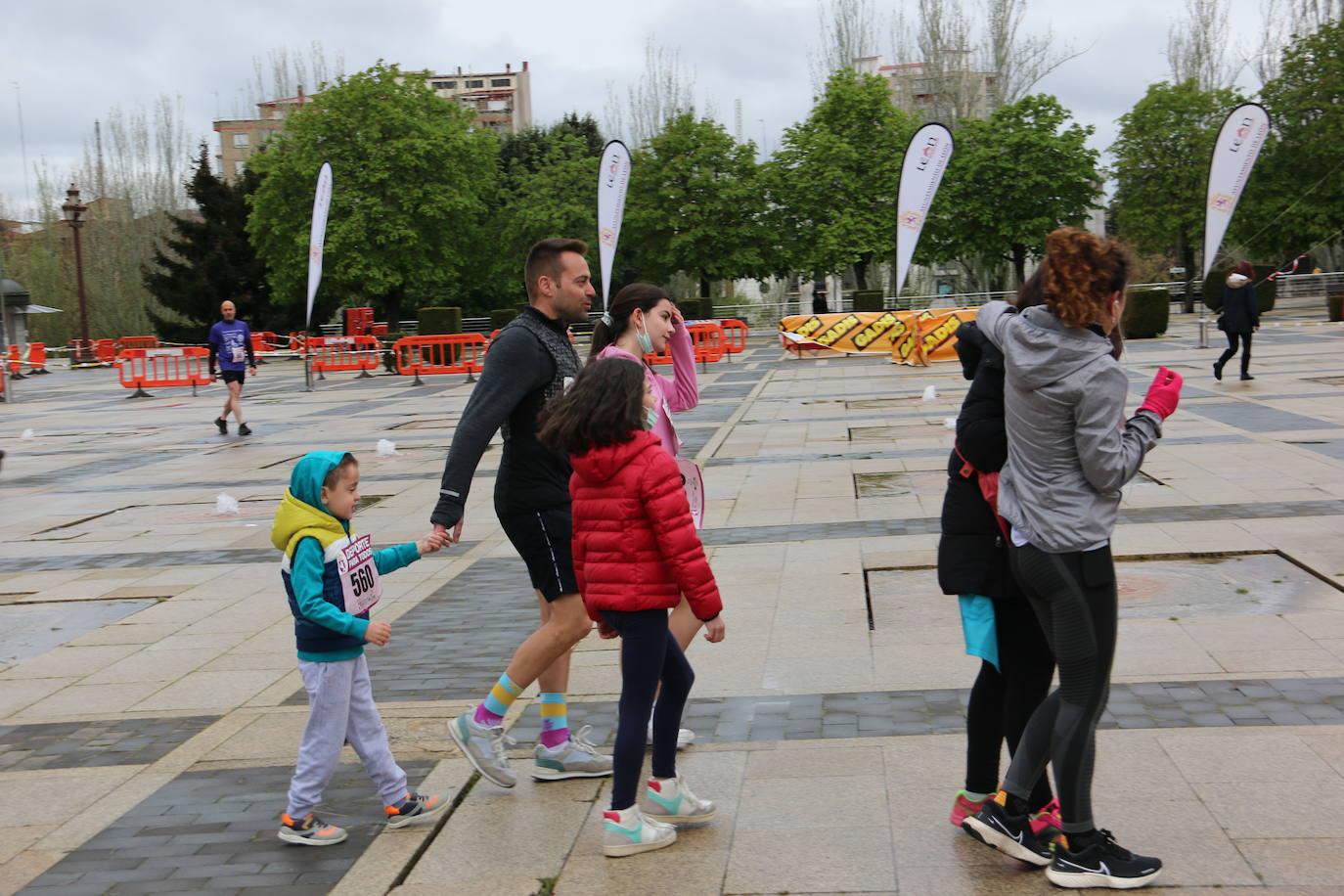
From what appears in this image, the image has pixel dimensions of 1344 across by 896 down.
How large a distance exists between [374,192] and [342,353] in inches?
573

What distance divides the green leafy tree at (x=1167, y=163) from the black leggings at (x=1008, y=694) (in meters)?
42.9

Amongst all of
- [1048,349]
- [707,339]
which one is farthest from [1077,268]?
[707,339]

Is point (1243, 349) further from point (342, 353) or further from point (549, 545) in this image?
point (342, 353)

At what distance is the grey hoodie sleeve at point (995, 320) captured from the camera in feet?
11.6

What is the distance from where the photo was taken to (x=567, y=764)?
4.66m

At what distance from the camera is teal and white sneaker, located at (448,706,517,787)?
4.48 meters

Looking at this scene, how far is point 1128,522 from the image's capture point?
8695 mm

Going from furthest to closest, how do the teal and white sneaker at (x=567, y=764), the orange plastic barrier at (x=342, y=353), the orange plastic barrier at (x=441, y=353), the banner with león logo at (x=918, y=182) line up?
the orange plastic barrier at (x=342, y=353)
the orange plastic barrier at (x=441, y=353)
the banner with león logo at (x=918, y=182)
the teal and white sneaker at (x=567, y=764)

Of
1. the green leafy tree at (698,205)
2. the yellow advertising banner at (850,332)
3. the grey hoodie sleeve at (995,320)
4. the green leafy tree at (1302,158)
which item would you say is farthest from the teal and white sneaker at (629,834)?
A: the green leafy tree at (698,205)

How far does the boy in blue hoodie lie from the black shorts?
383mm

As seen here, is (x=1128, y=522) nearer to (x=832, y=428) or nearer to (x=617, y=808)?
(x=617, y=808)

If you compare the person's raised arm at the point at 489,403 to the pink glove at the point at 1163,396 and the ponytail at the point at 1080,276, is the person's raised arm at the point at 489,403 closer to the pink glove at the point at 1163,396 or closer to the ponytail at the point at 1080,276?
the ponytail at the point at 1080,276

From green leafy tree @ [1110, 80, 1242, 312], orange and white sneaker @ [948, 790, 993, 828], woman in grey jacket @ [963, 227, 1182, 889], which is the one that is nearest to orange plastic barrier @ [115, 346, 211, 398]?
orange and white sneaker @ [948, 790, 993, 828]

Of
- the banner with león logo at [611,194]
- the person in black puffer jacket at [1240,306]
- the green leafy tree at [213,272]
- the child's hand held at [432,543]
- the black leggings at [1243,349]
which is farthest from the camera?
the green leafy tree at [213,272]
